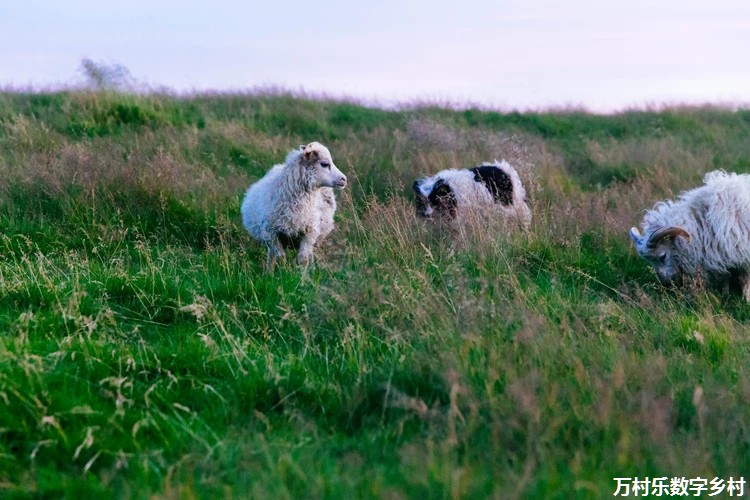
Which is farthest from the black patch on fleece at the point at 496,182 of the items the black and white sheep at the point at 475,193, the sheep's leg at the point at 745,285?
the sheep's leg at the point at 745,285

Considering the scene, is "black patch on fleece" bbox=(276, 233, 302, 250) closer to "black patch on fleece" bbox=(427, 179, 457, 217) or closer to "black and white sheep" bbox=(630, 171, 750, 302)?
"black patch on fleece" bbox=(427, 179, 457, 217)

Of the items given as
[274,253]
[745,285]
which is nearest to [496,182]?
[274,253]

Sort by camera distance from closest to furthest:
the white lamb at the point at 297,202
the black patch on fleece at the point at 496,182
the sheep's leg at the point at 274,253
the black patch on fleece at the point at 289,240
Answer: the sheep's leg at the point at 274,253, the white lamb at the point at 297,202, the black patch on fleece at the point at 289,240, the black patch on fleece at the point at 496,182

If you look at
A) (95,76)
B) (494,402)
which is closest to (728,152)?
(494,402)

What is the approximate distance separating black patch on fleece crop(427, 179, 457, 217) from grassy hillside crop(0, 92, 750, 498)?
0.46 meters

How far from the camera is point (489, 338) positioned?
506 cm

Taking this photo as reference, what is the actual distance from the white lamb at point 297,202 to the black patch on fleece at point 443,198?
6.26ft

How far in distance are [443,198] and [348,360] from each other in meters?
5.49

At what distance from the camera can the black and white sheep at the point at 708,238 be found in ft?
24.6

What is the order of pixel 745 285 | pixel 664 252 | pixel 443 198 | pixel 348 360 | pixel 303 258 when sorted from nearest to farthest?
pixel 348 360 < pixel 745 285 < pixel 664 252 < pixel 303 258 < pixel 443 198

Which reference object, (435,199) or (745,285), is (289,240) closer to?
(435,199)

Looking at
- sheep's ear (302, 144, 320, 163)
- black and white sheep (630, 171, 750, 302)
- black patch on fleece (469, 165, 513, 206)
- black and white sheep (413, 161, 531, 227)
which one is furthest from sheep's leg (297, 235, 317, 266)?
black and white sheep (630, 171, 750, 302)

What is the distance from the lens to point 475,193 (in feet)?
34.1

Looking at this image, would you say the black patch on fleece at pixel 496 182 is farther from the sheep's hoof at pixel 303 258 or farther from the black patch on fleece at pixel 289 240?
the sheep's hoof at pixel 303 258
